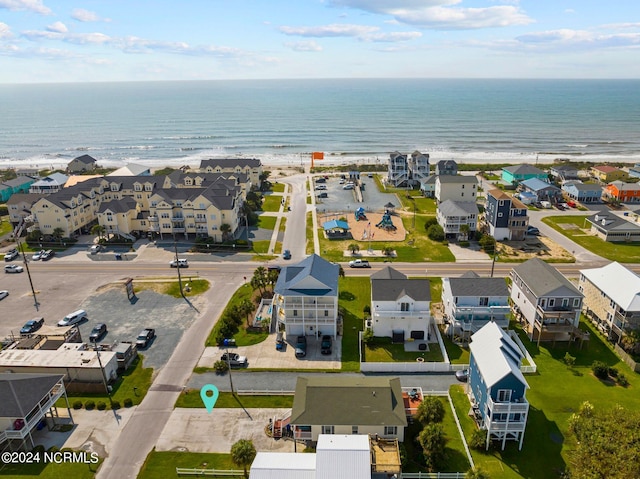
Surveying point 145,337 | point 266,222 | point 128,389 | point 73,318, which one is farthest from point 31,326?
point 266,222

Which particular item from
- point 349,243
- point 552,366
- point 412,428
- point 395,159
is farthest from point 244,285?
point 395,159

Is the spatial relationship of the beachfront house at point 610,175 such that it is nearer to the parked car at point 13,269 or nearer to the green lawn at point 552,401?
the green lawn at point 552,401

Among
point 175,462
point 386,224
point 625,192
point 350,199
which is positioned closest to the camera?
point 175,462

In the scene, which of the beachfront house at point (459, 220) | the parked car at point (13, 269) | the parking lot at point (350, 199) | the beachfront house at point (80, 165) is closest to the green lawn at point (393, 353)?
the beachfront house at point (459, 220)

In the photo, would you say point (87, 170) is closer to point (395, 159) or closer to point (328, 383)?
point (395, 159)

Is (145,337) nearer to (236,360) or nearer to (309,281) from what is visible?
(236,360)
